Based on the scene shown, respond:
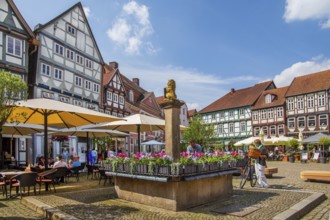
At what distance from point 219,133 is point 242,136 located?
5346mm

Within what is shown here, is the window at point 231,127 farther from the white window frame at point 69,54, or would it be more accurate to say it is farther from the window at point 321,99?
the white window frame at point 69,54

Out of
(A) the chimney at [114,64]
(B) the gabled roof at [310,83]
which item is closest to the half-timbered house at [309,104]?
(B) the gabled roof at [310,83]

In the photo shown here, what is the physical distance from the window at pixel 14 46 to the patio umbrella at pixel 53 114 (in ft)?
39.6

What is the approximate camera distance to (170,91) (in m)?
8.81

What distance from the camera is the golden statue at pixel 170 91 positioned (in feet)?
28.4

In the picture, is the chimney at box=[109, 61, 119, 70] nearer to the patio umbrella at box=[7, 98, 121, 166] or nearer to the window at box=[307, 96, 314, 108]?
the window at box=[307, 96, 314, 108]

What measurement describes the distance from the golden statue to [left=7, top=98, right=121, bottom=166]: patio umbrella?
2.79 metres

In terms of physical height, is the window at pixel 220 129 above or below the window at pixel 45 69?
below

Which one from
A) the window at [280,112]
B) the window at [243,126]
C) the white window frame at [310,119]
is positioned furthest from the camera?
the window at [243,126]

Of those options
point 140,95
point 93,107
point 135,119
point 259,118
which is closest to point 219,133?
point 259,118

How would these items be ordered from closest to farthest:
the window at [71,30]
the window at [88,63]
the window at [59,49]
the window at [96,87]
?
1. the window at [59,49]
2. the window at [71,30]
3. the window at [88,63]
4. the window at [96,87]

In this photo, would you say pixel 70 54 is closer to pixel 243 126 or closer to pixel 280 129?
pixel 280 129

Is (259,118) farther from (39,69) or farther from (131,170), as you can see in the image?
(131,170)

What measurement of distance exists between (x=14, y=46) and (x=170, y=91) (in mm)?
17697
